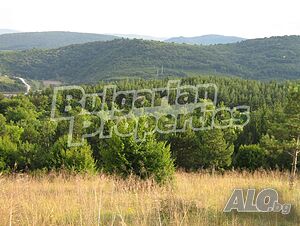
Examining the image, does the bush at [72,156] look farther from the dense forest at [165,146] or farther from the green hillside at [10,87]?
the green hillside at [10,87]

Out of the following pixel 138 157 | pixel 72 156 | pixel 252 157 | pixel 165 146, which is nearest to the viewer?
pixel 138 157

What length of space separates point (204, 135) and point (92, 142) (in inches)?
489

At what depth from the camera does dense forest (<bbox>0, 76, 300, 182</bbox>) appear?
11.4 m

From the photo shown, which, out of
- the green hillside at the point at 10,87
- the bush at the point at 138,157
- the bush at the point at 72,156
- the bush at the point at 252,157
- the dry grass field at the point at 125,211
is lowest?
the green hillside at the point at 10,87

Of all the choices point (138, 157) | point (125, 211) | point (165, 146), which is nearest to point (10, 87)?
point (165, 146)

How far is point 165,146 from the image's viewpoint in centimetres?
1933

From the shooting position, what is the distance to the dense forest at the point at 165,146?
1136 centimetres

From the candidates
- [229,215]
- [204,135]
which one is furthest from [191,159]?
[229,215]

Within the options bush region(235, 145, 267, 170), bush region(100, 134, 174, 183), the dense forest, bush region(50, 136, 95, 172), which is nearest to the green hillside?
the dense forest

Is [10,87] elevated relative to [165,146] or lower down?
lower down

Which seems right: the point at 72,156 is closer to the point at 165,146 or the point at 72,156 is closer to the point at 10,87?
the point at 165,146

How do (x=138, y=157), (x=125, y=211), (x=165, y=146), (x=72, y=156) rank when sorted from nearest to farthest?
(x=125, y=211)
(x=138, y=157)
(x=165, y=146)
(x=72, y=156)

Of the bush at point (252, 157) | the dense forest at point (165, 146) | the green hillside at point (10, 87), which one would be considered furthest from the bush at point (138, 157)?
the green hillside at point (10, 87)

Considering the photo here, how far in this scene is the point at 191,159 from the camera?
32906 millimetres
